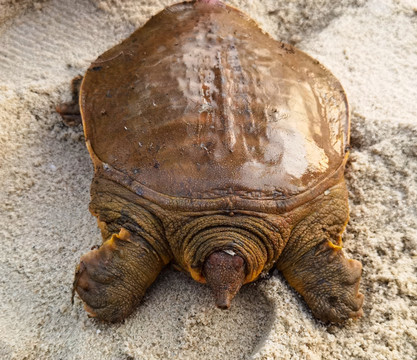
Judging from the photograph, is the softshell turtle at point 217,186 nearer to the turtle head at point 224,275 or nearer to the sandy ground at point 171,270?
the turtle head at point 224,275

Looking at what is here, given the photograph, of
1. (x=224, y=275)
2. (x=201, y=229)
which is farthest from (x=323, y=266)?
(x=201, y=229)

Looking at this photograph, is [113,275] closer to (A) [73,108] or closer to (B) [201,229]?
(B) [201,229]

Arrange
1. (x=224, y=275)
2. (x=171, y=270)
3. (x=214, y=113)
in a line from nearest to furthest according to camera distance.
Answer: (x=224, y=275), (x=214, y=113), (x=171, y=270)

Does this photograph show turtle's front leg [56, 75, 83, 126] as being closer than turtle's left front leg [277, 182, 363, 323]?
No

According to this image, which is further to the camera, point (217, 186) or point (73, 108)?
point (73, 108)

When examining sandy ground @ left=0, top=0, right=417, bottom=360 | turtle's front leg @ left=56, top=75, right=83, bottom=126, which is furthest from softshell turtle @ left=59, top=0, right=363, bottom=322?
turtle's front leg @ left=56, top=75, right=83, bottom=126

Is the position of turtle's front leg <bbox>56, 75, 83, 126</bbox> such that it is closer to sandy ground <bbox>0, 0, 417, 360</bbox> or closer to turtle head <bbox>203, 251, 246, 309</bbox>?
sandy ground <bbox>0, 0, 417, 360</bbox>

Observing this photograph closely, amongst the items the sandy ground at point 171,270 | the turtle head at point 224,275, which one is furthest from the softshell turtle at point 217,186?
the sandy ground at point 171,270

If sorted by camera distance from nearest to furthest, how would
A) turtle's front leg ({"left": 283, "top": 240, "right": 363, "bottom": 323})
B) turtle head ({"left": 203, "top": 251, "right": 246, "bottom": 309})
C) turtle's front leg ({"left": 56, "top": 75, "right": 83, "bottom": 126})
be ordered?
turtle head ({"left": 203, "top": 251, "right": 246, "bottom": 309}) → turtle's front leg ({"left": 283, "top": 240, "right": 363, "bottom": 323}) → turtle's front leg ({"left": 56, "top": 75, "right": 83, "bottom": 126})
